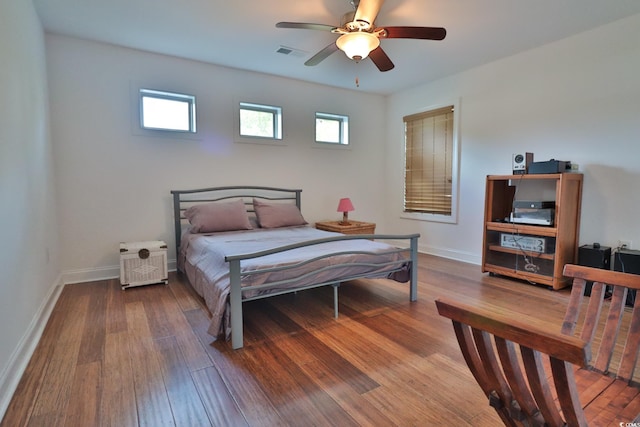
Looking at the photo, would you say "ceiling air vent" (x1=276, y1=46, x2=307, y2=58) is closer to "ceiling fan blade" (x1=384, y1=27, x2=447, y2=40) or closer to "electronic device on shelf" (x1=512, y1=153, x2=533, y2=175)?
"ceiling fan blade" (x1=384, y1=27, x2=447, y2=40)

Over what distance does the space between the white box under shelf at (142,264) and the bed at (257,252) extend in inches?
9.6

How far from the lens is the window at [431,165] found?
4.81m

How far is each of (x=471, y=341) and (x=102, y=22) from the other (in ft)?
13.3

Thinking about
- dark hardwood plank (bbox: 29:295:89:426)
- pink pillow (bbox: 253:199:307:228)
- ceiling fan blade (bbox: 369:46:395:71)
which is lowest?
dark hardwood plank (bbox: 29:295:89:426)

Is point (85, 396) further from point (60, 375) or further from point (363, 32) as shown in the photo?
point (363, 32)

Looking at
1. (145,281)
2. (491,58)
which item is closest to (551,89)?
(491,58)

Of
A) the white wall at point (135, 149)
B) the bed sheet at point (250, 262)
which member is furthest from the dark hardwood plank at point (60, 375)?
the white wall at point (135, 149)

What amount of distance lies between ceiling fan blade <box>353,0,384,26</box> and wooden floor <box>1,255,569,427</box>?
7.60 ft

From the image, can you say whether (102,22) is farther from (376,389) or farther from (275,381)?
(376,389)

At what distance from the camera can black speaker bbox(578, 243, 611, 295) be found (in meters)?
3.16

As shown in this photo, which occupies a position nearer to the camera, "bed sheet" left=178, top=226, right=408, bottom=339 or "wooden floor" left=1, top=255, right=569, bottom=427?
"wooden floor" left=1, top=255, right=569, bottom=427

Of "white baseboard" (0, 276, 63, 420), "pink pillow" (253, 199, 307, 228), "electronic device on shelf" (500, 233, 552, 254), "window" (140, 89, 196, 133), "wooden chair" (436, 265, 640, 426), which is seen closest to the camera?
"wooden chair" (436, 265, 640, 426)

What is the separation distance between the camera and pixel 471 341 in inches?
39.2

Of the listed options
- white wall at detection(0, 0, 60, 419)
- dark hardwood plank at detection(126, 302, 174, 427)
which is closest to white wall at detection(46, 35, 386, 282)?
white wall at detection(0, 0, 60, 419)
